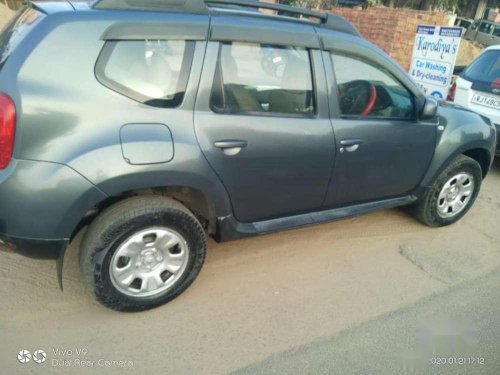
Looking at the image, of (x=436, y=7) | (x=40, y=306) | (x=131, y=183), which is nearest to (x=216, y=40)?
(x=131, y=183)

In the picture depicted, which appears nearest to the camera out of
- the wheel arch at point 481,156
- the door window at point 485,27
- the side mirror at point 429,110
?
the side mirror at point 429,110

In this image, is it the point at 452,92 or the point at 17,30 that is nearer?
the point at 17,30

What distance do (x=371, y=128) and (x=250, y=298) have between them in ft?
5.05

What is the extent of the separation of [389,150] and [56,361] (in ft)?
8.73

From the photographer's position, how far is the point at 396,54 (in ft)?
35.0

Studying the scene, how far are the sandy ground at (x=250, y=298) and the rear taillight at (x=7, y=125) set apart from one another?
1.07 meters

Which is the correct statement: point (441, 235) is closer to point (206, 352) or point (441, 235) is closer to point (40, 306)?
point (206, 352)

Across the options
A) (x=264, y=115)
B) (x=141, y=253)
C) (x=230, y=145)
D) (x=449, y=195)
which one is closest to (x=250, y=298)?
(x=141, y=253)

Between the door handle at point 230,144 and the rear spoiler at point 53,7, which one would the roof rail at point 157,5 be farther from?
the door handle at point 230,144

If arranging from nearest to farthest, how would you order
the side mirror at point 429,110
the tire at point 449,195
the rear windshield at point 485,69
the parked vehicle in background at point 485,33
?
the side mirror at point 429,110 → the tire at point 449,195 → the rear windshield at point 485,69 → the parked vehicle in background at point 485,33

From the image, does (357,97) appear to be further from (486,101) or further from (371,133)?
(486,101)

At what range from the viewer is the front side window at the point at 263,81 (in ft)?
7.62

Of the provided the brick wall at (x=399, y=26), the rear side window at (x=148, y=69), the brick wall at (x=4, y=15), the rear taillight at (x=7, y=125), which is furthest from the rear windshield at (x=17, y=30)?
the brick wall at (x=399, y=26)

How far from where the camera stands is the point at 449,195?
3.66 metres
